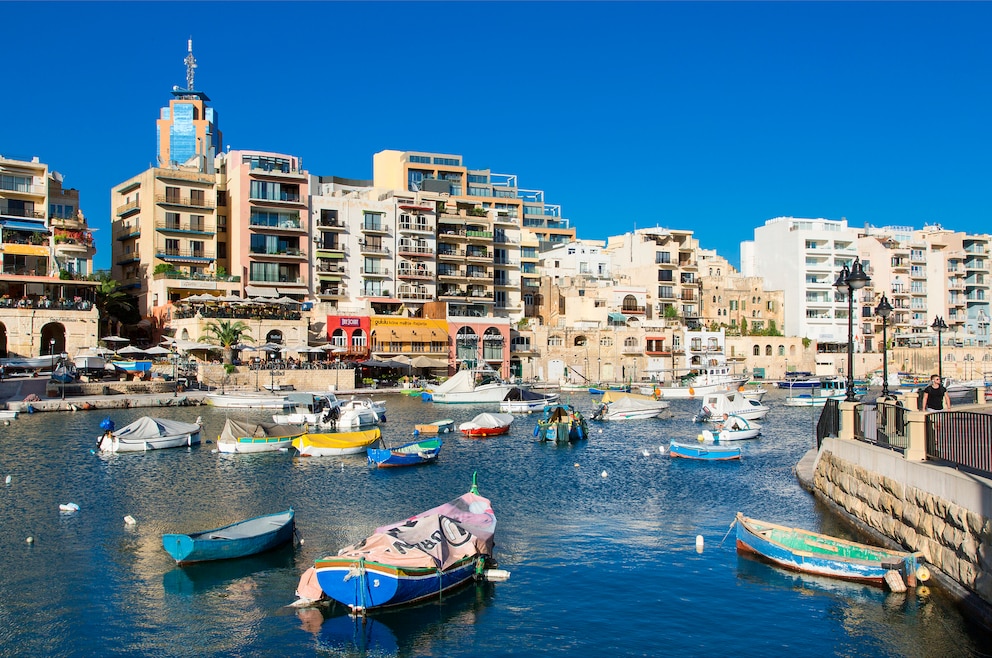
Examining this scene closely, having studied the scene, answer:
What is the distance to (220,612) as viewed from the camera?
18.1 meters

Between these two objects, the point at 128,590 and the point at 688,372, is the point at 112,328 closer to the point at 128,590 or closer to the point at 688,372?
the point at 688,372

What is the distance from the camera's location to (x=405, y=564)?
18.1 meters

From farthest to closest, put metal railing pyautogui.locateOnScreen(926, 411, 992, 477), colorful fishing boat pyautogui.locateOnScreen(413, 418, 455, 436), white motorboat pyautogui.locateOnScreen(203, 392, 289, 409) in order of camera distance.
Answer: white motorboat pyautogui.locateOnScreen(203, 392, 289, 409) < colorful fishing boat pyautogui.locateOnScreen(413, 418, 455, 436) < metal railing pyautogui.locateOnScreen(926, 411, 992, 477)

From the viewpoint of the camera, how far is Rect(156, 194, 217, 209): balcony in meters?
79.8

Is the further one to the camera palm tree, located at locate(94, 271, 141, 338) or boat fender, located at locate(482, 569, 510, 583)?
palm tree, located at locate(94, 271, 141, 338)

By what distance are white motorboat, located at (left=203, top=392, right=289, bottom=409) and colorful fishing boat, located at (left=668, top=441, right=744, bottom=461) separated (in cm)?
2804

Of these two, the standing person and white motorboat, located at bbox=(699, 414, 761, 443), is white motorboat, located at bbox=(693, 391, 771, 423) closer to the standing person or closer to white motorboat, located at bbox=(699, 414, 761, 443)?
white motorboat, located at bbox=(699, 414, 761, 443)

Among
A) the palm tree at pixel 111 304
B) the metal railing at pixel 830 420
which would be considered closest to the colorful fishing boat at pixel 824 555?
the metal railing at pixel 830 420

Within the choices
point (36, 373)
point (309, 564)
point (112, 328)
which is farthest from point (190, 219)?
point (309, 564)

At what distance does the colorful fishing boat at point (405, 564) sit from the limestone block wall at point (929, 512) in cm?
930

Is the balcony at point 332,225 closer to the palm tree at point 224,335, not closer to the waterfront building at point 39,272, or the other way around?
the palm tree at point 224,335

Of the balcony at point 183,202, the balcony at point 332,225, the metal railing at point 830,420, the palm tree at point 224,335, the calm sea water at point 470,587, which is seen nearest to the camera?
the calm sea water at point 470,587

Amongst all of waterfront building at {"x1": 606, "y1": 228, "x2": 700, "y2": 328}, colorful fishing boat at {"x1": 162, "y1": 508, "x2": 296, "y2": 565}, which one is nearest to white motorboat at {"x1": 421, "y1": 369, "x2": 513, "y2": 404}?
waterfront building at {"x1": 606, "y1": 228, "x2": 700, "y2": 328}

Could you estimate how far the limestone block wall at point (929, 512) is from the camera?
15820 mm
